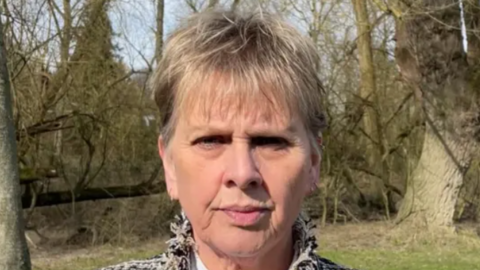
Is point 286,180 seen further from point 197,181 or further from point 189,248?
point 189,248

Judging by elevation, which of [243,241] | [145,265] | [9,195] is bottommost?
[9,195]

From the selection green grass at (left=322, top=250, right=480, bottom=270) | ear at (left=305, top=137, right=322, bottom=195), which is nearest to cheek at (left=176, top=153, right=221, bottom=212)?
ear at (left=305, top=137, right=322, bottom=195)

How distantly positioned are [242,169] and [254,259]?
0.71 ft

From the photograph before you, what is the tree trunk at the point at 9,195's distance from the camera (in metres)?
5.19

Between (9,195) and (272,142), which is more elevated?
(272,142)

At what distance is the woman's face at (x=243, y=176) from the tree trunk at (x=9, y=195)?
4.00m

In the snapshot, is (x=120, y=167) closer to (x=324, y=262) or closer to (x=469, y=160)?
(x=469, y=160)

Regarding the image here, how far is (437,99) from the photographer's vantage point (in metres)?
11.6

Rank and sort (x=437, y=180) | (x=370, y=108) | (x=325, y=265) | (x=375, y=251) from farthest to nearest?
(x=370, y=108) < (x=437, y=180) < (x=375, y=251) < (x=325, y=265)

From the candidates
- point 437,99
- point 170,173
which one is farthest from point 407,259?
point 170,173

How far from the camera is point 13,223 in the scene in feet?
18.4

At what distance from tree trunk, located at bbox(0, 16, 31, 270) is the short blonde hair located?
3876 mm

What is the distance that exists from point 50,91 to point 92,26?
1433 mm

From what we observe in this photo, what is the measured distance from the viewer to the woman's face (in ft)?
4.67
